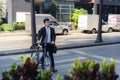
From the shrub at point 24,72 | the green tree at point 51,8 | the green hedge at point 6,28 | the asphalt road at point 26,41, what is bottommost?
the asphalt road at point 26,41

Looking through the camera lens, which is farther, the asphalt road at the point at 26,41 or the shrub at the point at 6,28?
the shrub at the point at 6,28

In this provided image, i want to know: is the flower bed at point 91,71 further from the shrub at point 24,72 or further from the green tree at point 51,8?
the green tree at point 51,8

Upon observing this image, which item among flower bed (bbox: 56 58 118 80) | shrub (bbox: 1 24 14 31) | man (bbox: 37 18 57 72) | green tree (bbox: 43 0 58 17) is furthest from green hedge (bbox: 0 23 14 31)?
flower bed (bbox: 56 58 118 80)

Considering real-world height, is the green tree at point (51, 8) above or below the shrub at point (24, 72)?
above

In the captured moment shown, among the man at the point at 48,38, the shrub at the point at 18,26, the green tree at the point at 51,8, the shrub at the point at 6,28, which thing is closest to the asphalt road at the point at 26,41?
the shrub at the point at 6,28

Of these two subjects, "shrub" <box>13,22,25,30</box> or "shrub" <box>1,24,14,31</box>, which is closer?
"shrub" <box>1,24,14,31</box>

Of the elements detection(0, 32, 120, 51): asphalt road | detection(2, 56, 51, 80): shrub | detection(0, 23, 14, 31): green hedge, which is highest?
detection(2, 56, 51, 80): shrub

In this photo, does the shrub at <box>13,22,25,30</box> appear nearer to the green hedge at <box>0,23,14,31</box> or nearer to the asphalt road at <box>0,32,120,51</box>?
the green hedge at <box>0,23,14,31</box>

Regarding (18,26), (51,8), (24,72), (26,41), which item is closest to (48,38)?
(24,72)

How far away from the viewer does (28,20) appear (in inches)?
1294

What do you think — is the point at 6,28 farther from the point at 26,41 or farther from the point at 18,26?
the point at 26,41

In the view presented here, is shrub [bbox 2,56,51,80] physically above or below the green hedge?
above

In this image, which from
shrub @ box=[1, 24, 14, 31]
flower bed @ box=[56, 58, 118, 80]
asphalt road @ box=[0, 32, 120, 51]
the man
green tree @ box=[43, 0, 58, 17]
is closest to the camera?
flower bed @ box=[56, 58, 118, 80]

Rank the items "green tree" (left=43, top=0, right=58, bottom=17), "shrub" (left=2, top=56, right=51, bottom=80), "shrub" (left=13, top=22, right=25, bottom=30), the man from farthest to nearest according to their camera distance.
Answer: "green tree" (left=43, top=0, right=58, bottom=17) < "shrub" (left=13, top=22, right=25, bottom=30) < the man < "shrub" (left=2, top=56, right=51, bottom=80)
